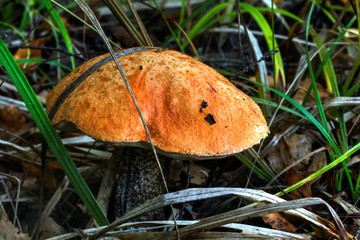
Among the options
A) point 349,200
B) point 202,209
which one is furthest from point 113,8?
point 349,200

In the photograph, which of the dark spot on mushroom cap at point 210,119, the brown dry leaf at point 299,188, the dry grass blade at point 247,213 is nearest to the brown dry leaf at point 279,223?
the brown dry leaf at point 299,188

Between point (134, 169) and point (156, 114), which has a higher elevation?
point (156, 114)

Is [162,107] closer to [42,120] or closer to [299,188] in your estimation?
[42,120]

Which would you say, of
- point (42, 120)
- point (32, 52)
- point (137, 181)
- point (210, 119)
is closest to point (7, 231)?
point (42, 120)

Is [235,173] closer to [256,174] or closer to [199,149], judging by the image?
[256,174]

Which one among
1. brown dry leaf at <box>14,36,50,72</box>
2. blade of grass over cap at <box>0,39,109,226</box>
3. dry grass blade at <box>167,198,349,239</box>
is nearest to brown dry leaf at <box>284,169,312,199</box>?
dry grass blade at <box>167,198,349,239</box>
